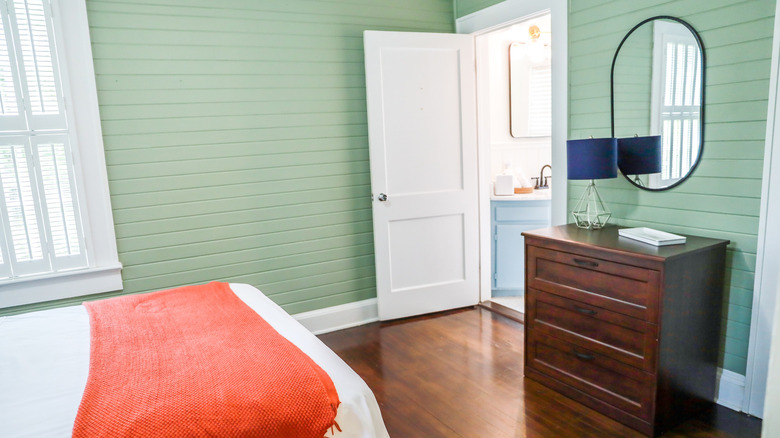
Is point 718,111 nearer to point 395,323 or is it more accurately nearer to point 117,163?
point 395,323

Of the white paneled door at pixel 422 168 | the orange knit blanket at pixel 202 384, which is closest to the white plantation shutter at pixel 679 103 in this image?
the white paneled door at pixel 422 168

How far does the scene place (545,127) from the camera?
14.5ft

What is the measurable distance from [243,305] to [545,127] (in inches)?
129

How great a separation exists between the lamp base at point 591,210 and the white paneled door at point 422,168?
986 millimetres

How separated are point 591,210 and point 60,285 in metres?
3.06

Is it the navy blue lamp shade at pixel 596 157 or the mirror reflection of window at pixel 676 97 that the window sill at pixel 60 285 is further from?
the mirror reflection of window at pixel 676 97

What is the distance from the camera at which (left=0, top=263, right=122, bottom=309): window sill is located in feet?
8.68

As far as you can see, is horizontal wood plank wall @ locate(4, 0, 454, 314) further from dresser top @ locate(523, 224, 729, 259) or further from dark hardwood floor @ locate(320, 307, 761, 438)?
dresser top @ locate(523, 224, 729, 259)

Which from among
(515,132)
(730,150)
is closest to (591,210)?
(730,150)

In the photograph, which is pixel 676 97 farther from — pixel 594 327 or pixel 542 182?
pixel 542 182

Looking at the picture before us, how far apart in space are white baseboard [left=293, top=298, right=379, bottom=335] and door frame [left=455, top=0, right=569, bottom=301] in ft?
3.08

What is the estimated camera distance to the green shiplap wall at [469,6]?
3.51 m

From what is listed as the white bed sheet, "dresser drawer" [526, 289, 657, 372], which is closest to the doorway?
"dresser drawer" [526, 289, 657, 372]

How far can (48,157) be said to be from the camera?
8.75 feet
